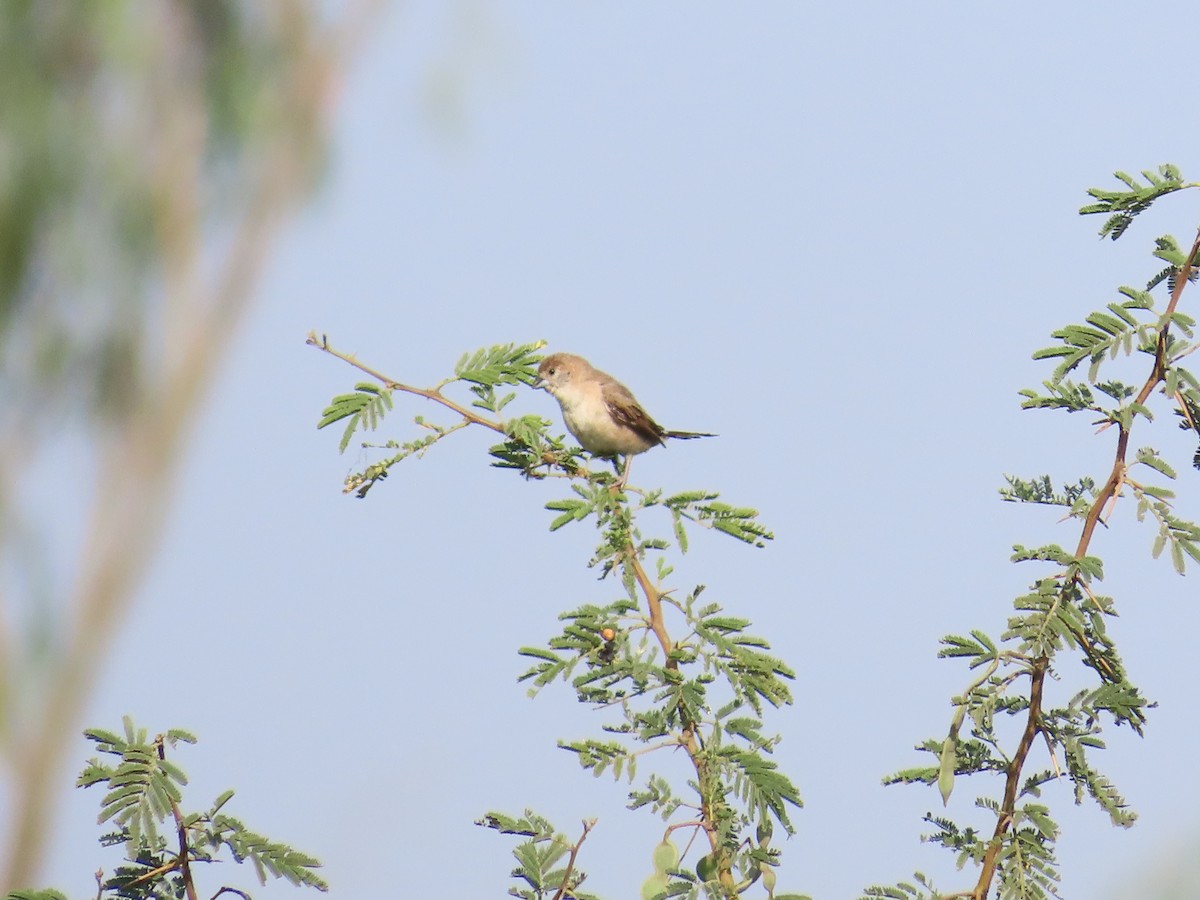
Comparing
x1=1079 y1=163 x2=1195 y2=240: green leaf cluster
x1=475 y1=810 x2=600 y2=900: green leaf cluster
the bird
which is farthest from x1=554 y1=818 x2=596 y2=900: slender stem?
the bird

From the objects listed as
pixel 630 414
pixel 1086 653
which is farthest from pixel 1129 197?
pixel 630 414

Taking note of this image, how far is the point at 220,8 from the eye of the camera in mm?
7797

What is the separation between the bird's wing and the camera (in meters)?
4.33

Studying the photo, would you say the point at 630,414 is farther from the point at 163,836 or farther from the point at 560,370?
the point at 163,836

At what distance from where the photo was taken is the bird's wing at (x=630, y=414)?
433cm

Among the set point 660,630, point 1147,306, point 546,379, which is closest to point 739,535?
point 660,630

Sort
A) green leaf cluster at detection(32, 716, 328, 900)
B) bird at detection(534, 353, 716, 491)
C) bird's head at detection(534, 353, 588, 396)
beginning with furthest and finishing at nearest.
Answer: bird's head at detection(534, 353, 588, 396), bird at detection(534, 353, 716, 491), green leaf cluster at detection(32, 716, 328, 900)

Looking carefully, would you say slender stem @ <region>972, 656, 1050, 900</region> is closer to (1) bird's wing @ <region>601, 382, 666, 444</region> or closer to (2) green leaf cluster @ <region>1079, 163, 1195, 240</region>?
(2) green leaf cluster @ <region>1079, 163, 1195, 240</region>

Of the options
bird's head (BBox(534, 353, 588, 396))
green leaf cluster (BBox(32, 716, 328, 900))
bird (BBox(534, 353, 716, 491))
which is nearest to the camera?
green leaf cluster (BBox(32, 716, 328, 900))

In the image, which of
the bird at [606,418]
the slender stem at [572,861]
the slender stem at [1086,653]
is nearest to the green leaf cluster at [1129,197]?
the slender stem at [1086,653]

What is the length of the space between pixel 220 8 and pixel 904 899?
24.1 ft

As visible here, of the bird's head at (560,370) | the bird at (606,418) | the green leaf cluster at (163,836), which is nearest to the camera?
the green leaf cluster at (163,836)

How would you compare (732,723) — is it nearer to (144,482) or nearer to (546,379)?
(546,379)

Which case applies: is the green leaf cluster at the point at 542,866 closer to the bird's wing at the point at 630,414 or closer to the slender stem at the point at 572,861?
the slender stem at the point at 572,861
